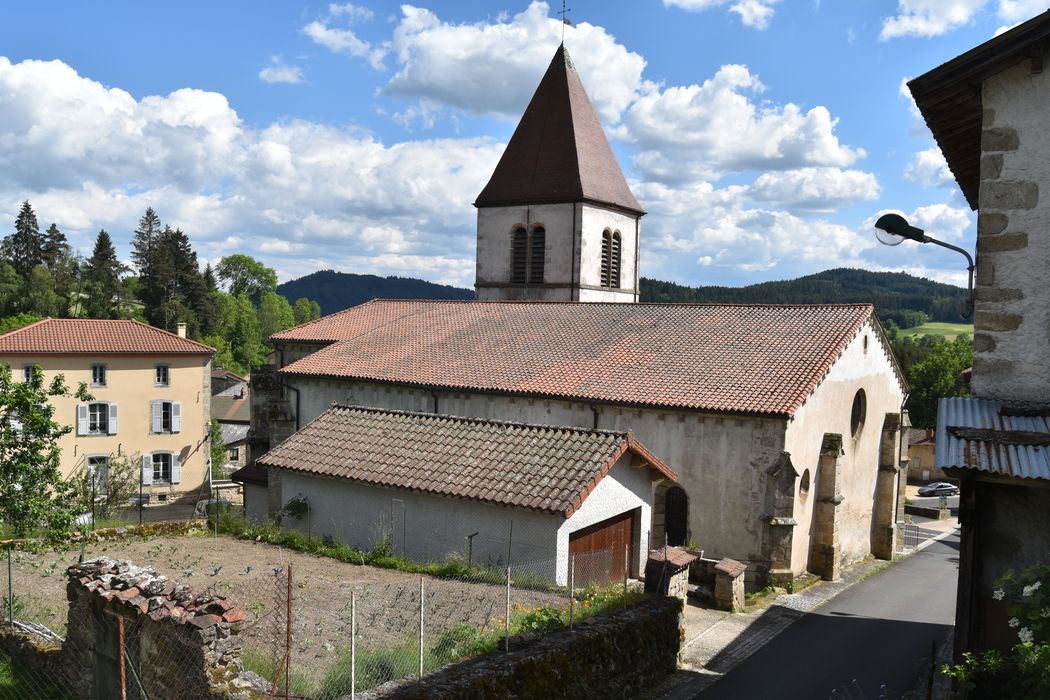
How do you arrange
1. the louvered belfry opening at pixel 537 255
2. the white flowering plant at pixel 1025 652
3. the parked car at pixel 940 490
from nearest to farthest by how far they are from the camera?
the white flowering plant at pixel 1025 652, the louvered belfry opening at pixel 537 255, the parked car at pixel 940 490

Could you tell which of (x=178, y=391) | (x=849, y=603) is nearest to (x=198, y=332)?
(x=178, y=391)

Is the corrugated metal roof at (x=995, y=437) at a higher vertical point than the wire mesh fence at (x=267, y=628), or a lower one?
higher

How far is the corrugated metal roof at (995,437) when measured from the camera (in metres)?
5.72

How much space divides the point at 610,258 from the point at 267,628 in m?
23.7

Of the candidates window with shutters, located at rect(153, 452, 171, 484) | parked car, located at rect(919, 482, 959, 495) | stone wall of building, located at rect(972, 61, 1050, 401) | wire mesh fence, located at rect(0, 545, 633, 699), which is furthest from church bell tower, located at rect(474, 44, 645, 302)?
parked car, located at rect(919, 482, 959, 495)

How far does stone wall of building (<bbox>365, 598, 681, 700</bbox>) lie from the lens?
761 cm

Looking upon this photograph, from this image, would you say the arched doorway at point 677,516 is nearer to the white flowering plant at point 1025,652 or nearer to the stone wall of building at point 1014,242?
the stone wall of building at point 1014,242

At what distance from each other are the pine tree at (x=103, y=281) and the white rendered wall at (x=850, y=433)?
249 feet

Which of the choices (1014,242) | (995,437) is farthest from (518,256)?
(995,437)

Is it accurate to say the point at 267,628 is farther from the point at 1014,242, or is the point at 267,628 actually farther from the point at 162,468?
the point at 162,468

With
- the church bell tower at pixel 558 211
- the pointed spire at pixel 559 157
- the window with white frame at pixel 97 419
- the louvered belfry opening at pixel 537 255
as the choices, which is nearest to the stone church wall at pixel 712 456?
the church bell tower at pixel 558 211

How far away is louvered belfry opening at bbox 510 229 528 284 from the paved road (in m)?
16.8

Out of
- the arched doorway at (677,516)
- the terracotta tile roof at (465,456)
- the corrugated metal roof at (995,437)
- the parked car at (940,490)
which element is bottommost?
the parked car at (940,490)

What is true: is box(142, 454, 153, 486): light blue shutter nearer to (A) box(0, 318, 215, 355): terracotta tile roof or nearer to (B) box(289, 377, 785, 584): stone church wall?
(A) box(0, 318, 215, 355): terracotta tile roof
